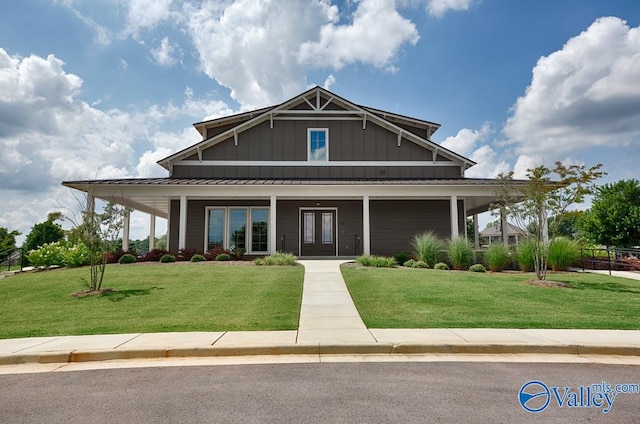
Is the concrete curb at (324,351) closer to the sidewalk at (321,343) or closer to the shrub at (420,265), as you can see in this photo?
the sidewalk at (321,343)

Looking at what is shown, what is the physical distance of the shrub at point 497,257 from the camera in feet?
48.1

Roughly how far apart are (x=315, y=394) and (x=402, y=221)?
52.5ft

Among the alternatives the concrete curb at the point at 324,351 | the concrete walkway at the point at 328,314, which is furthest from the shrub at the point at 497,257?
the concrete curb at the point at 324,351

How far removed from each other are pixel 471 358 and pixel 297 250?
46.0 feet

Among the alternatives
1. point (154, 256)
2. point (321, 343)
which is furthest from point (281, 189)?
point (321, 343)

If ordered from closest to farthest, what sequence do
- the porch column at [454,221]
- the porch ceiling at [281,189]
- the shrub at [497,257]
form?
1. the shrub at [497,257]
2. the porch column at [454,221]
3. the porch ceiling at [281,189]

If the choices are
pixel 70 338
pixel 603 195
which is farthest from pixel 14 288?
pixel 603 195

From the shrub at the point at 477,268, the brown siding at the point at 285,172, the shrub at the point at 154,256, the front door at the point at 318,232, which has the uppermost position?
the brown siding at the point at 285,172

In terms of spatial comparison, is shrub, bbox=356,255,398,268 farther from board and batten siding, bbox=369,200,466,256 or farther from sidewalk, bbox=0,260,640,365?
sidewalk, bbox=0,260,640,365

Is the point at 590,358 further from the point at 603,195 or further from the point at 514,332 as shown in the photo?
the point at 603,195

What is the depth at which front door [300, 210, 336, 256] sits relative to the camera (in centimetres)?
1898

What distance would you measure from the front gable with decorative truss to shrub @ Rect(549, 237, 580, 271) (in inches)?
249

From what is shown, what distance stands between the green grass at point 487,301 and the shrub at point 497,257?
7.52ft

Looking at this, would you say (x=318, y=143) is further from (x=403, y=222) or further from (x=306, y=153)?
(x=403, y=222)
